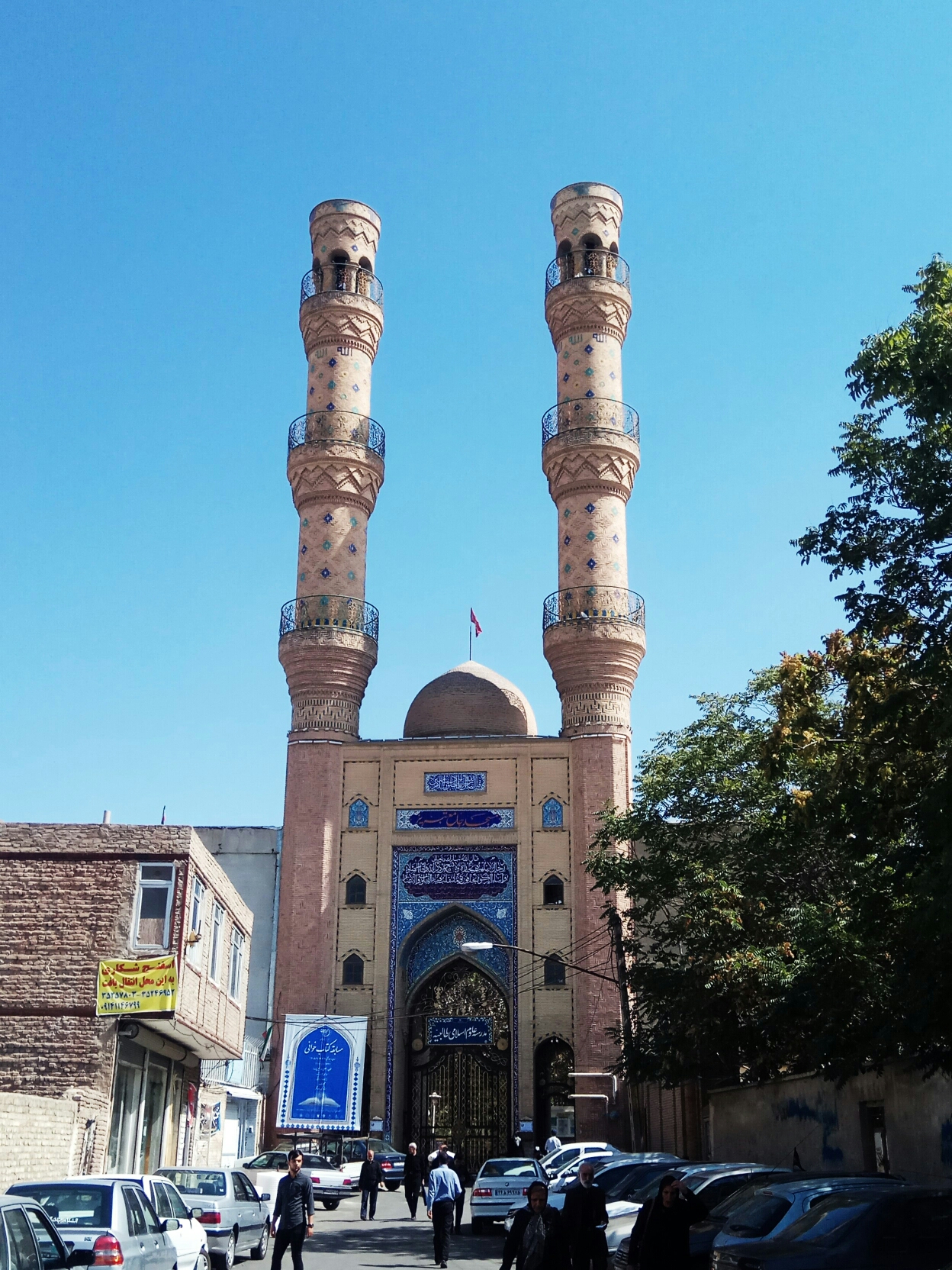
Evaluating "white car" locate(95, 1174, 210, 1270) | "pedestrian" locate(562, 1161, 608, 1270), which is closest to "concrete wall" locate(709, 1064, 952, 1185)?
"pedestrian" locate(562, 1161, 608, 1270)

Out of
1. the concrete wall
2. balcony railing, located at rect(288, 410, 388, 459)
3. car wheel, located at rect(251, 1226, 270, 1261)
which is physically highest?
balcony railing, located at rect(288, 410, 388, 459)

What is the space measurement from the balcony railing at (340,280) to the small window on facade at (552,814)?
47.5 feet

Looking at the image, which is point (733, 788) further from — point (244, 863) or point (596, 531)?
point (244, 863)

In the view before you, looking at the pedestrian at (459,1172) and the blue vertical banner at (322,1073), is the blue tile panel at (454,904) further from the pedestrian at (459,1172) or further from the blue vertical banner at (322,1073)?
the pedestrian at (459,1172)

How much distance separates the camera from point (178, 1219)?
9.98 metres

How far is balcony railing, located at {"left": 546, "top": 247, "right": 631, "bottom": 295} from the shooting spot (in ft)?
116

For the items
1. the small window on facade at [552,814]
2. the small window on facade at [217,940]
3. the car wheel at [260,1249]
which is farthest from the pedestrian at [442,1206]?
the small window on facade at [552,814]

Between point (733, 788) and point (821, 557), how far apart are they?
32.4ft

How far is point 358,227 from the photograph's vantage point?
119 feet

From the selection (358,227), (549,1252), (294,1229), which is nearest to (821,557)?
(549,1252)

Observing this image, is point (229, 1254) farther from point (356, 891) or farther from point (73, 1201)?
point (356, 891)

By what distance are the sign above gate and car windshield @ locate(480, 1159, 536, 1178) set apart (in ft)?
43.2

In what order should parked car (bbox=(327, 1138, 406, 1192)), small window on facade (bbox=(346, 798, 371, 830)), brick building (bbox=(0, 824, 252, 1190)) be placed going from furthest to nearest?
small window on facade (bbox=(346, 798, 371, 830))
parked car (bbox=(327, 1138, 406, 1192))
brick building (bbox=(0, 824, 252, 1190))

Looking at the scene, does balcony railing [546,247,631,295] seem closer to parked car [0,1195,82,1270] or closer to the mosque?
the mosque
